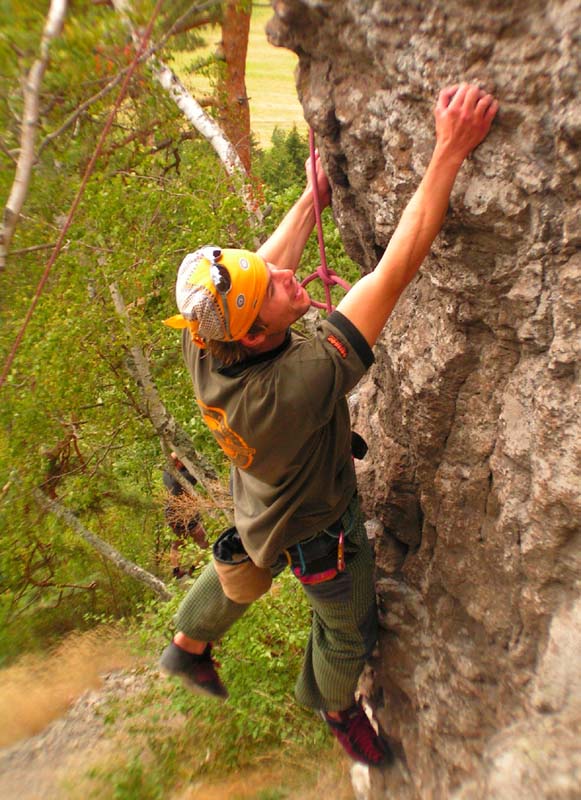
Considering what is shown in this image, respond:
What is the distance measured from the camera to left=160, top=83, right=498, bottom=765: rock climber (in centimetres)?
209

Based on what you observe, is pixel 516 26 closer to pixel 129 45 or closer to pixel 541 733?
pixel 541 733

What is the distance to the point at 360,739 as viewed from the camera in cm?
330

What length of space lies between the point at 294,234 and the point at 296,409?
1.11m

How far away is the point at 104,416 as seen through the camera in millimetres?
8891

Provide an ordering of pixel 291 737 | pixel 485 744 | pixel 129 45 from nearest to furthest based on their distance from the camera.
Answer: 1. pixel 485 744
2. pixel 291 737
3. pixel 129 45

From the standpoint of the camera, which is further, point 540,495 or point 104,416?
point 104,416

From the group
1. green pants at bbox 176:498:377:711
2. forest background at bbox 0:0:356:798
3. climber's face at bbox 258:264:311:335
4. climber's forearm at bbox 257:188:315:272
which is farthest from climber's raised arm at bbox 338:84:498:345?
forest background at bbox 0:0:356:798

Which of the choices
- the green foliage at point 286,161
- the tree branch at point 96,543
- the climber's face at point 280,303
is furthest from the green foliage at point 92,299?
the green foliage at point 286,161

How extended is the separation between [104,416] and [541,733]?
778cm

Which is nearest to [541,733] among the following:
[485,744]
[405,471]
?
[485,744]

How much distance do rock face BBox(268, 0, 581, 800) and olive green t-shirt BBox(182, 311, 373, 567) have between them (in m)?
0.44

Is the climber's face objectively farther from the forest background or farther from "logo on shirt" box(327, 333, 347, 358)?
the forest background

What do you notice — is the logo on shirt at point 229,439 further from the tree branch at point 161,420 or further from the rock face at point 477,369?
the tree branch at point 161,420

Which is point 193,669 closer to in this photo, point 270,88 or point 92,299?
point 92,299
